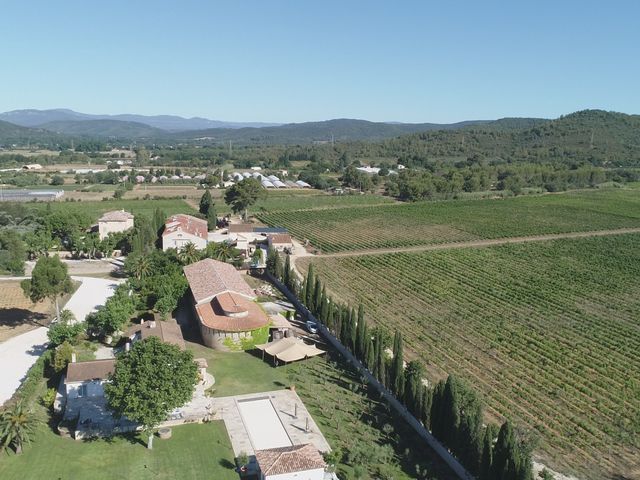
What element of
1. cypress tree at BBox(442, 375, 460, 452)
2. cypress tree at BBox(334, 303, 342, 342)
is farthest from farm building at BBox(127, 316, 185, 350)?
cypress tree at BBox(442, 375, 460, 452)

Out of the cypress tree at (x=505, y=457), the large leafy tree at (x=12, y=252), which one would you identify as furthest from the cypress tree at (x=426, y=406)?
the large leafy tree at (x=12, y=252)

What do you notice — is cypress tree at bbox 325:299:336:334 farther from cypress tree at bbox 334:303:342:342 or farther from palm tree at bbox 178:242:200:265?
palm tree at bbox 178:242:200:265

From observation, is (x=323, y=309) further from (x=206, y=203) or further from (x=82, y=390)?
(x=206, y=203)

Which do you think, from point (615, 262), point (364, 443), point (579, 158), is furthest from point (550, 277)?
point (579, 158)

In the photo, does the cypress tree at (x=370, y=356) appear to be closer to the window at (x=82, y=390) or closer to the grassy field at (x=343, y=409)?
the grassy field at (x=343, y=409)

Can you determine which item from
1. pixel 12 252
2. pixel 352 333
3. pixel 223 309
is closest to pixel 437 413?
pixel 352 333

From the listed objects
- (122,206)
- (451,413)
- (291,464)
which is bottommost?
(122,206)

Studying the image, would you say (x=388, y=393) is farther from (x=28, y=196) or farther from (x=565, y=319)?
(x=28, y=196)
